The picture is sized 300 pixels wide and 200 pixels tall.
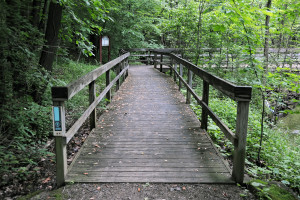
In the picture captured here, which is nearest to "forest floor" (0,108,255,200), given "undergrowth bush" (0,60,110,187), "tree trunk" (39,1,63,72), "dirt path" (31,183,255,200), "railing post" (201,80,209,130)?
"dirt path" (31,183,255,200)

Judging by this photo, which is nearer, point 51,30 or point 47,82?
point 47,82

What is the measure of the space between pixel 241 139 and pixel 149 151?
161 cm

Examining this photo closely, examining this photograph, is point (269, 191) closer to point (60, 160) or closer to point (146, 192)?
point (146, 192)

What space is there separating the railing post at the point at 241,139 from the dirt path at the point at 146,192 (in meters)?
0.17

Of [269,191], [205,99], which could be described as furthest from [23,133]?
[269,191]

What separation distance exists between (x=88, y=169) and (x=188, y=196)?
1.45m

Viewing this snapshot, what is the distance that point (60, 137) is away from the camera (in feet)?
10.3

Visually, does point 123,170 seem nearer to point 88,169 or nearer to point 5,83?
point 88,169

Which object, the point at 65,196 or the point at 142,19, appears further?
the point at 142,19

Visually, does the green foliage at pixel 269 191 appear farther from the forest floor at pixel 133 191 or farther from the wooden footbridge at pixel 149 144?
the wooden footbridge at pixel 149 144

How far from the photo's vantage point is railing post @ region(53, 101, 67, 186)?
3094 mm

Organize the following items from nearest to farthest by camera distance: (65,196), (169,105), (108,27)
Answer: (65,196) → (169,105) → (108,27)

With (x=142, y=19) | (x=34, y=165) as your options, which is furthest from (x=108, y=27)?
(x=34, y=165)

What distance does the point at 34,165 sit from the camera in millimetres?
4207
